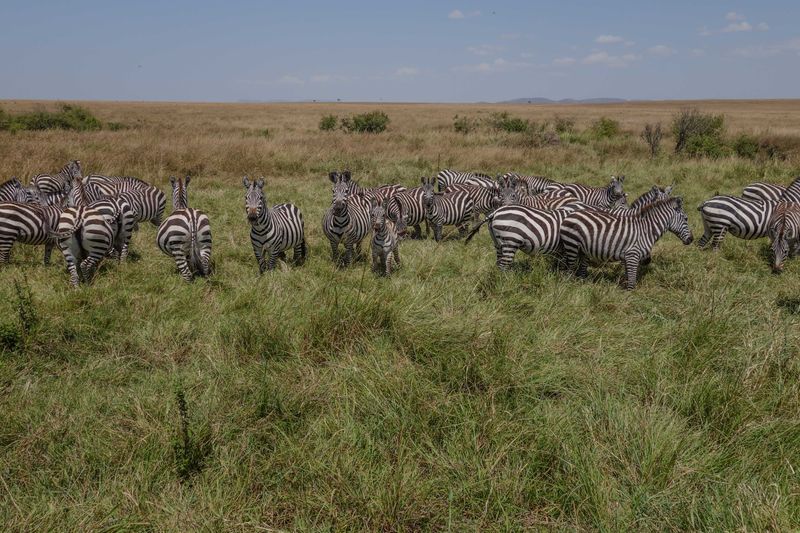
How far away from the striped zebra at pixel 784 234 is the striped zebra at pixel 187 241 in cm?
974

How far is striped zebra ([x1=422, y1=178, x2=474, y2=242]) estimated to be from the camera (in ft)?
35.3

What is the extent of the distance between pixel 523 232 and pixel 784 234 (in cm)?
476

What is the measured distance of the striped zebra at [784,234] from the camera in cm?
826

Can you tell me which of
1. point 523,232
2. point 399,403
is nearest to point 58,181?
point 523,232

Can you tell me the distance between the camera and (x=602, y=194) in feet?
38.4

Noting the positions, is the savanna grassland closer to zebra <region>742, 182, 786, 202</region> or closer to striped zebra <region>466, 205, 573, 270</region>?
striped zebra <region>466, 205, 573, 270</region>

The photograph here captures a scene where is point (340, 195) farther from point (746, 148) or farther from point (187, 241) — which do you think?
point (746, 148)

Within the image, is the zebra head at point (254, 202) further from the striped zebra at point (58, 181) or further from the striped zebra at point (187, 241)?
the striped zebra at point (58, 181)

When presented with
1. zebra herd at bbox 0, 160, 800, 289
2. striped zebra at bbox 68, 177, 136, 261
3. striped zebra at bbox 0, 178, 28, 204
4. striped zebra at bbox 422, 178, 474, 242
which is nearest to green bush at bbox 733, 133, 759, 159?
zebra herd at bbox 0, 160, 800, 289

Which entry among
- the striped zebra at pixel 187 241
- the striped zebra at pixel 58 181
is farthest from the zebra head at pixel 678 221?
the striped zebra at pixel 58 181

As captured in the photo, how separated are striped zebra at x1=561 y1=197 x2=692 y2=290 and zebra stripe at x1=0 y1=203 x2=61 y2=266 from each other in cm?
829

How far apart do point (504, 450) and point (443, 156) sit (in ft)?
62.3

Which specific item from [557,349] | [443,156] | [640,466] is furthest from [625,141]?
[640,466]

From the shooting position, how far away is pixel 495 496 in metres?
3.08
